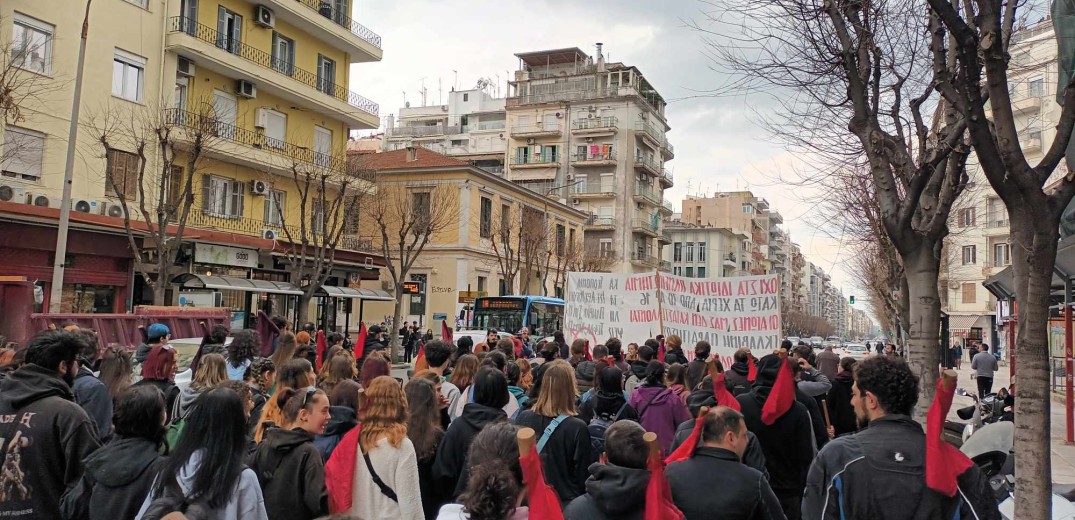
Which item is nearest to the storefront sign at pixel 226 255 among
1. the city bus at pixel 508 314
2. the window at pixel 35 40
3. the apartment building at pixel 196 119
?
the apartment building at pixel 196 119

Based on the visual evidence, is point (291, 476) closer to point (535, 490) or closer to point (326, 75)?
point (535, 490)

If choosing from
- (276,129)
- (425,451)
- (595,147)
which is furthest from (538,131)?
(425,451)

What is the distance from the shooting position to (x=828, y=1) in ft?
25.9

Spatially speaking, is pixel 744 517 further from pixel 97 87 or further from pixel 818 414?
pixel 97 87

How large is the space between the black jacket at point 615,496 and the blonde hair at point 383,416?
4.23 ft

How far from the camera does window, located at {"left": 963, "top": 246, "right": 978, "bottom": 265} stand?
2317 inches

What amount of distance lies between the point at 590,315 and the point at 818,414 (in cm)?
848

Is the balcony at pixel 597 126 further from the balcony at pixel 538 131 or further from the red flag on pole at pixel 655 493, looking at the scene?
the red flag on pole at pixel 655 493

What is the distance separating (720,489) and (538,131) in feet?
202

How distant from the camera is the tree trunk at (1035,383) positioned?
5277 mm

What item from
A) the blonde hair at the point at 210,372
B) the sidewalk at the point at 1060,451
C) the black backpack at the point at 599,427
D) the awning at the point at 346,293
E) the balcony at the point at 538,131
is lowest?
the sidewalk at the point at 1060,451

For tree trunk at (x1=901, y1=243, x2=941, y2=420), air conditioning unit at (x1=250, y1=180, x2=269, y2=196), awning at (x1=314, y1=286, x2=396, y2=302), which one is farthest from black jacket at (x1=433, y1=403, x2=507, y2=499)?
air conditioning unit at (x1=250, y1=180, x2=269, y2=196)

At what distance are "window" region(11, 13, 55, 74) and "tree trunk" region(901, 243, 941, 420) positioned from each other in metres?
21.0

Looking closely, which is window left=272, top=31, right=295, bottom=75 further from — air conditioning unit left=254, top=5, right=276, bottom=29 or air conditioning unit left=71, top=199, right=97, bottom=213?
air conditioning unit left=71, top=199, right=97, bottom=213
